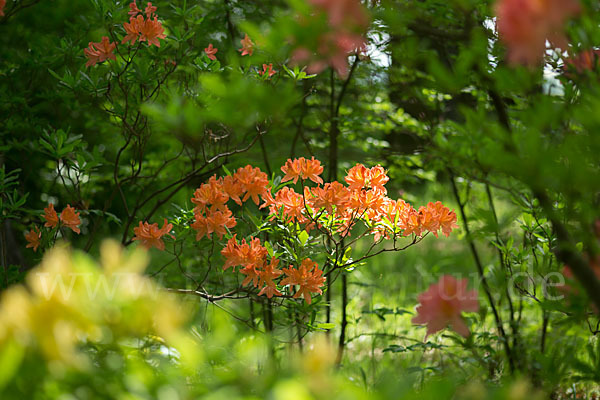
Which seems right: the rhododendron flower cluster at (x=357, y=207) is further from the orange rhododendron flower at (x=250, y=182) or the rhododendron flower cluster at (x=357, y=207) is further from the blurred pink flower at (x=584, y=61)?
the blurred pink flower at (x=584, y=61)

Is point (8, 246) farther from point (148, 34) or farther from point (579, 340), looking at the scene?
point (579, 340)

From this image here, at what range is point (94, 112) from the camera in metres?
2.58

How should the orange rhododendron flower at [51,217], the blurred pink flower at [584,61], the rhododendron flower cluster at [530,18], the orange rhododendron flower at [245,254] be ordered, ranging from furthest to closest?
the orange rhododendron flower at [51,217] < the orange rhododendron flower at [245,254] < the blurred pink flower at [584,61] < the rhododendron flower cluster at [530,18]

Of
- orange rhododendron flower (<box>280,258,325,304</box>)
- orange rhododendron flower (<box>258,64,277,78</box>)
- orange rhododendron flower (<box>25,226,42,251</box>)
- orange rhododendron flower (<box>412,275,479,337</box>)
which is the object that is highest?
orange rhododendron flower (<box>258,64,277,78</box>)

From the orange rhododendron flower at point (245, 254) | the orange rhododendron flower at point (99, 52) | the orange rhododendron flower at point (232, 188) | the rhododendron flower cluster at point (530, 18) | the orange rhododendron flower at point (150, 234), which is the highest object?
the orange rhododendron flower at point (99, 52)

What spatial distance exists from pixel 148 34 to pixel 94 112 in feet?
3.68

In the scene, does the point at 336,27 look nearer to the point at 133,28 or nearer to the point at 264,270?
the point at 264,270

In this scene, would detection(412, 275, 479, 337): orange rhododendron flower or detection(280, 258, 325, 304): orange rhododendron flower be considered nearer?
detection(412, 275, 479, 337): orange rhododendron flower

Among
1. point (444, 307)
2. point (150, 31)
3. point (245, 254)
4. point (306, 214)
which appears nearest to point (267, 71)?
point (150, 31)

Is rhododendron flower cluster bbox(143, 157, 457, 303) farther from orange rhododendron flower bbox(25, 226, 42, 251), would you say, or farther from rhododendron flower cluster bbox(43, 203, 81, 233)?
orange rhododendron flower bbox(25, 226, 42, 251)

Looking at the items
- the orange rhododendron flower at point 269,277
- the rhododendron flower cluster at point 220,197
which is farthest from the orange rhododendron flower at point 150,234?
the orange rhododendron flower at point 269,277

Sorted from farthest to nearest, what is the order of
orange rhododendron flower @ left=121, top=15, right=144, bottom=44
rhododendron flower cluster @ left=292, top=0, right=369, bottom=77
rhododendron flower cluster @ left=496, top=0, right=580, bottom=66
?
orange rhododendron flower @ left=121, top=15, right=144, bottom=44 → rhododendron flower cluster @ left=292, top=0, right=369, bottom=77 → rhododendron flower cluster @ left=496, top=0, right=580, bottom=66

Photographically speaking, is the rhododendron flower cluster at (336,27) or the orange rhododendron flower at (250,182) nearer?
the rhododendron flower cluster at (336,27)

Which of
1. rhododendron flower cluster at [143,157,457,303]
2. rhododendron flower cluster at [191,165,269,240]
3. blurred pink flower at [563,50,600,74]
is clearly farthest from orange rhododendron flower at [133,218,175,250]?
blurred pink flower at [563,50,600,74]
